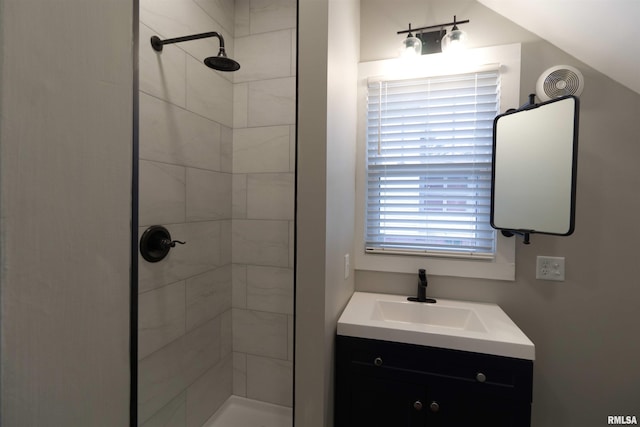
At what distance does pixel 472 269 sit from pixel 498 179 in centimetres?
51

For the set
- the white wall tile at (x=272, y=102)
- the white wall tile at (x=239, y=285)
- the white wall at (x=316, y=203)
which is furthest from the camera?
the white wall tile at (x=239, y=285)

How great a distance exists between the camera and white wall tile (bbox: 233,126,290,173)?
174 centimetres

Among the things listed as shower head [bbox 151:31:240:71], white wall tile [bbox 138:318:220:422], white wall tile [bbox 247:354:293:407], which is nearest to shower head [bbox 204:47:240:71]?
shower head [bbox 151:31:240:71]

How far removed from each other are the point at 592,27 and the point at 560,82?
24 centimetres

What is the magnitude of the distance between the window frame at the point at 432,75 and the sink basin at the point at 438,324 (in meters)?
0.18

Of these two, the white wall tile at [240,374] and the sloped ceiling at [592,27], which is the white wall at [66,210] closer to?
the white wall tile at [240,374]

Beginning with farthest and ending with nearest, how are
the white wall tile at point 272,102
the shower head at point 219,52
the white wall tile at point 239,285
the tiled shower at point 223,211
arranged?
the white wall tile at point 239,285 → the white wall tile at point 272,102 → the tiled shower at point 223,211 → the shower head at point 219,52

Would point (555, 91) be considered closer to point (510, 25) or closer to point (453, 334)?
point (510, 25)

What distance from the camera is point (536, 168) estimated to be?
53.7 inches

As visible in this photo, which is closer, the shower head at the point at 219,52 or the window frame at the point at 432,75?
the shower head at the point at 219,52

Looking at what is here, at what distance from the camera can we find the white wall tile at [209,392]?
1563mm

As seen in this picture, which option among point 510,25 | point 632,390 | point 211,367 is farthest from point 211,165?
point 632,390

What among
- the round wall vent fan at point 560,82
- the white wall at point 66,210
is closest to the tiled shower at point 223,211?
the white wall at point 66,210

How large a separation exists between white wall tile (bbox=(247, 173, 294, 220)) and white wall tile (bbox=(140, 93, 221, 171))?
0.81 feet
